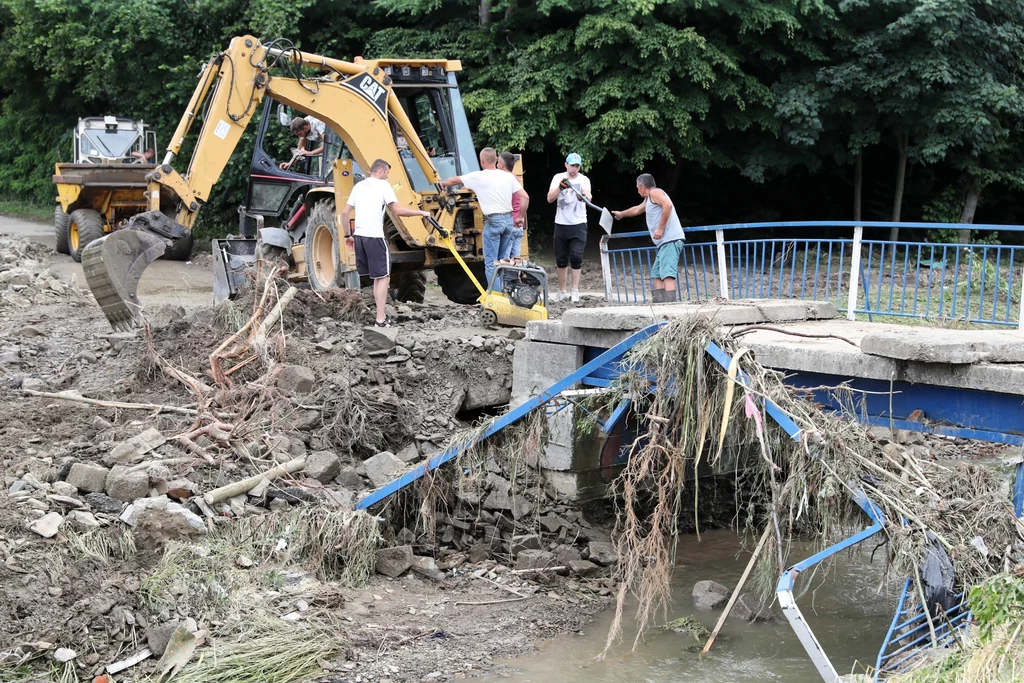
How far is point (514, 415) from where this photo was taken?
6.97 m

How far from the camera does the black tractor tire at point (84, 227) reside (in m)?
17.0

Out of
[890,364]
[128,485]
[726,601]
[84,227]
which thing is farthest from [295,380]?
[84,227]

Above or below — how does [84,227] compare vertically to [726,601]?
above

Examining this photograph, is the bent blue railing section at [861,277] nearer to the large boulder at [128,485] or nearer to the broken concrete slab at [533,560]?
the broken concrete slab at [533,560]

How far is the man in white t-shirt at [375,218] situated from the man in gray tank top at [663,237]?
2.28 metres

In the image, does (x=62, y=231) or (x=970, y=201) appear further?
(x=970, y=201)

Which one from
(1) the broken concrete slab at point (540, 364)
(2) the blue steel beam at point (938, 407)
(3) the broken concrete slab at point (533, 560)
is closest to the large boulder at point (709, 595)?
(3) the broken concrete slab at point (533, 560)

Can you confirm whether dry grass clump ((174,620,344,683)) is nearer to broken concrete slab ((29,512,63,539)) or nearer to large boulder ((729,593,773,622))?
broken concrete slab ((29,512,63,539))

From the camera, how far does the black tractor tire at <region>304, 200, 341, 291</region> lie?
1181 centimetres

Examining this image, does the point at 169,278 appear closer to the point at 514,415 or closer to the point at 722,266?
the point at 722,266

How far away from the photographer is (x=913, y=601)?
5172 millimetres

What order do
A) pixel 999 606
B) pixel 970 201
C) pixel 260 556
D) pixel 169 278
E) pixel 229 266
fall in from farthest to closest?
pixel 970 201 < pixel 169 278 < pixel 229 266 < pixel 260 556 < pixel 999 606

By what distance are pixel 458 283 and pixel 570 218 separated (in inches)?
58.1

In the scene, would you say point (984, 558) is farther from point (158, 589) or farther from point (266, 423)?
point (266, 423)
